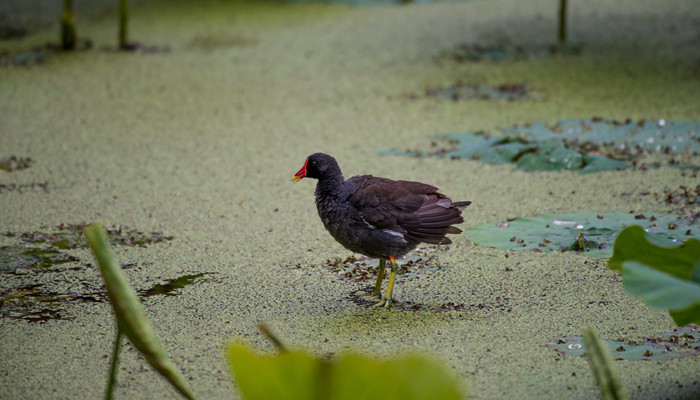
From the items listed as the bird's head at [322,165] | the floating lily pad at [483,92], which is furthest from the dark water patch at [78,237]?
the floating lily pad at [483,92]

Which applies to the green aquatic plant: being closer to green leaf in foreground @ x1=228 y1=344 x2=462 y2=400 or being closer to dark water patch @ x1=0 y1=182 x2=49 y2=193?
green leaf in foreground @ x1=228 y1=344 x2=462 y2=400

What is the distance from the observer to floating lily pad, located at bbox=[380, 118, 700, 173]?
3059 mm

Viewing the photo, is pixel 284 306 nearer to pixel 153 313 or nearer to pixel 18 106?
pixel 153 313

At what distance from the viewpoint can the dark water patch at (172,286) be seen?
2.02m

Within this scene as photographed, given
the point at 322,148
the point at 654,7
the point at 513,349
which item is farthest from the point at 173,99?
the point at 654,7

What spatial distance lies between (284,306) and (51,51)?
3.71m

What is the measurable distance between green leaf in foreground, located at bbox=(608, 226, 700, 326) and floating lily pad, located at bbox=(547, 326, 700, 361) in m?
0.18

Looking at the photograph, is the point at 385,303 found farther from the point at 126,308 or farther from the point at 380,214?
the point at 126,308

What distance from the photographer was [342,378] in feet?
2.43

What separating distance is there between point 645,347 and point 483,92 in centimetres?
275

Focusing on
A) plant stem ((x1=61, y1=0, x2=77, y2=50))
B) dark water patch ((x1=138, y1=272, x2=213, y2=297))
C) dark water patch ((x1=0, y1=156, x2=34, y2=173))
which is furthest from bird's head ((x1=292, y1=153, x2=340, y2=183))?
plant stem ((x1=61, y1=0, x2=77, y2=50))

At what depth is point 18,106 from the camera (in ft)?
13.3

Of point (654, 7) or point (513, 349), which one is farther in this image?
point (654, 7)

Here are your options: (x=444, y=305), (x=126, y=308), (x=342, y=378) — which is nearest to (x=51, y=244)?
(x=444, y=305)
